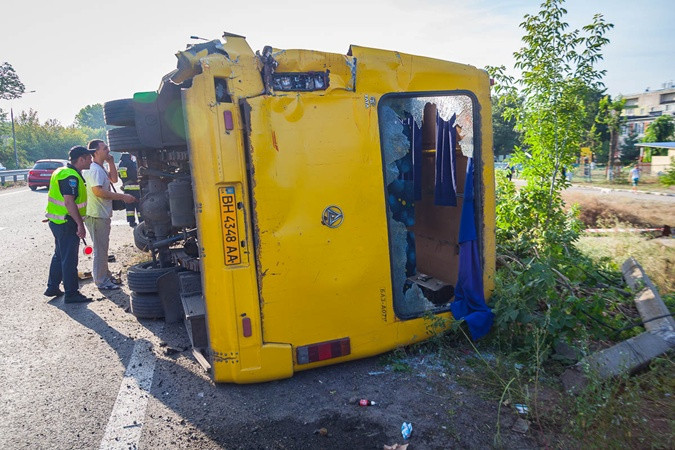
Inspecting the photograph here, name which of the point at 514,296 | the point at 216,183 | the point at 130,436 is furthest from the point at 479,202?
the point at 130,436

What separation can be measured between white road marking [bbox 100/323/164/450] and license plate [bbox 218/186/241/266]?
122cm

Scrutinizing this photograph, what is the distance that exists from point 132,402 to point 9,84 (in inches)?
2175

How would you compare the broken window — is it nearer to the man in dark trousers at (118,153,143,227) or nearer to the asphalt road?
the asphalt road

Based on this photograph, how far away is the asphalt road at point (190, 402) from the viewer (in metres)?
2.90

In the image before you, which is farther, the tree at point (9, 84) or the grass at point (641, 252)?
the tree at point (9, 84)

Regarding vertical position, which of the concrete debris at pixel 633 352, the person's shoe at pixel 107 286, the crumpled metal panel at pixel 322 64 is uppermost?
the crumpled metal panel at pixel 322 64

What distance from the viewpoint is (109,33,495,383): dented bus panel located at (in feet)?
10.5

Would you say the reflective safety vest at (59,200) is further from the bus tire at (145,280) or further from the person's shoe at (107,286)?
the bus tire at (145,280)

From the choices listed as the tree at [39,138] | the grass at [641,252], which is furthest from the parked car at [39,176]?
the tree at [39,138]

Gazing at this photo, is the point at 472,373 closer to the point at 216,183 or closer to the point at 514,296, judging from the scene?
the point at 514,296

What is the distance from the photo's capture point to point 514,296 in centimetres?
383

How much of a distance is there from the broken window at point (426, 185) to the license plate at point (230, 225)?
3.80 feet

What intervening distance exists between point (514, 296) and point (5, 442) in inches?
147

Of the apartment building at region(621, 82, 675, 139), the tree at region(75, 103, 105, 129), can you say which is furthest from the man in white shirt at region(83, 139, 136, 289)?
the tree at region(75, 103, 105, 129)
